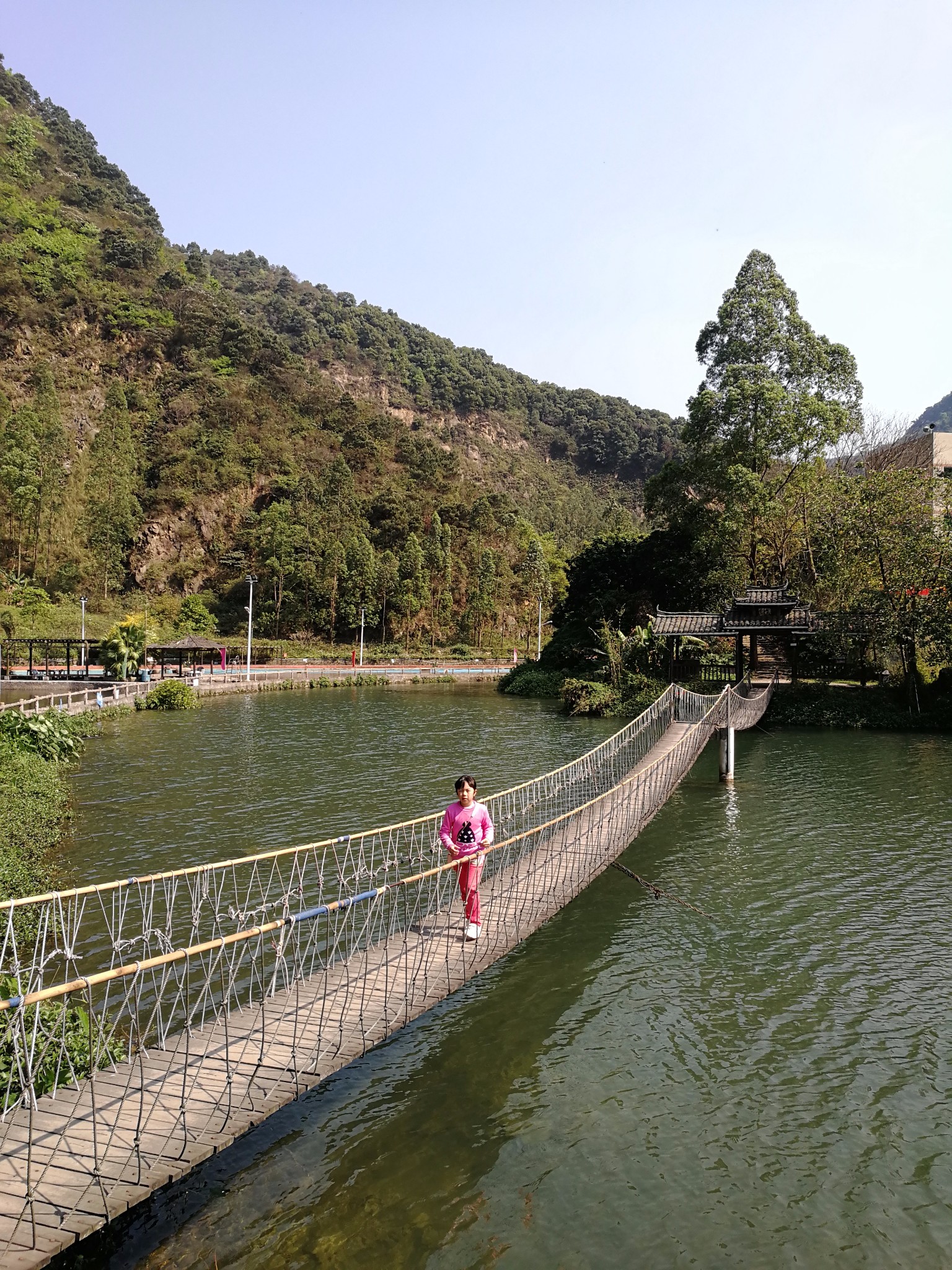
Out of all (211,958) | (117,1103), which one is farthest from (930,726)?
(117,1103)

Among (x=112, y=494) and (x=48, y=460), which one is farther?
(x=112, y=494)

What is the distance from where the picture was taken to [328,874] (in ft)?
33.2

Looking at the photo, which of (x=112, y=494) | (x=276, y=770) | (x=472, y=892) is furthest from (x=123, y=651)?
(x=472, y=892)

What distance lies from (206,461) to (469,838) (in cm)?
6415

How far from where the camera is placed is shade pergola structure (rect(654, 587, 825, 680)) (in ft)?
78.8

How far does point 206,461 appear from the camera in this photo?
6488cm

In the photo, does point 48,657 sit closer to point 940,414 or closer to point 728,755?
point 728,755

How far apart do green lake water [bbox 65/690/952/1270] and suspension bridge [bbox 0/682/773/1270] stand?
722 mm

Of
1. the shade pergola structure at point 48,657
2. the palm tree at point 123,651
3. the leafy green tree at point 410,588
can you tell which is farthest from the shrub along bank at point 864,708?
the leafy green tree at point 410,588

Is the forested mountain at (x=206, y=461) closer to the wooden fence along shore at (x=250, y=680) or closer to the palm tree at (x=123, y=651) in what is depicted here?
the wooden fence along shore at (x=250, y=680)

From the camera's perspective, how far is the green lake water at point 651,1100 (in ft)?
13.9

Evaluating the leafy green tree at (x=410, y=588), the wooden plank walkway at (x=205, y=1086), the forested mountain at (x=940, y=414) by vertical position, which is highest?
the forested mountain at (x=940, y=414)

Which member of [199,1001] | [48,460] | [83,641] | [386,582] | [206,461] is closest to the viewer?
[199,1001]

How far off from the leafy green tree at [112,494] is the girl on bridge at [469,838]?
185ft
